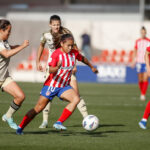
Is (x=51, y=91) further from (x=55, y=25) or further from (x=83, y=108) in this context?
(x=83, y=108)

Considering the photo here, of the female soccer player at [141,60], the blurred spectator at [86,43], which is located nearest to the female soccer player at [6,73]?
the female soccer player at [141,60]

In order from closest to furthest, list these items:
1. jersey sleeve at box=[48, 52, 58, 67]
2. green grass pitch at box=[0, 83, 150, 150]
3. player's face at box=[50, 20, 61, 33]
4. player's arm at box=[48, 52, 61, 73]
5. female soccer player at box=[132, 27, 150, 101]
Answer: green grass pitch at box=[0, 83, 150, 150] → player's arm at box=[48, 52, 61, 73] → jersey sleeve at box=[48, 52, 58, 67] → player's face at box=[50, 20, 61, 33] → female soccer player at box=[132, 27, 150, 101]

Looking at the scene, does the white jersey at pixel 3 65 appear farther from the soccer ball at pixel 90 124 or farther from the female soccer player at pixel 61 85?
the soccer ball at pixel 90 124

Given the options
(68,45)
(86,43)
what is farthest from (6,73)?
(86,43)

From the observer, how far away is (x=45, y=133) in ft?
29.8

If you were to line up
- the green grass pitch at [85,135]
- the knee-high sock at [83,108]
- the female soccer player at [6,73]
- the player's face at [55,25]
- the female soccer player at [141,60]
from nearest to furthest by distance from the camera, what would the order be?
the green grass pitch at [85,135], the female soccer player at [6,73], the player's face at [55,25], the knee-high sock at [83,108], the female soccer player at [141,60]

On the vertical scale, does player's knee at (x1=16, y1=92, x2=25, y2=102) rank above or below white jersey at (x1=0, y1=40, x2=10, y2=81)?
below

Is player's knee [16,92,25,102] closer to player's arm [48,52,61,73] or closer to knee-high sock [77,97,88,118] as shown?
player's arm [48,52,61,73]

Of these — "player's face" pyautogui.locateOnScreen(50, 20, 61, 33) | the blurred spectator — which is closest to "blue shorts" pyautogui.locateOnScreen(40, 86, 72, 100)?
"player's face" pyautogui.locateOnScreen(50, 20, 61, 33)

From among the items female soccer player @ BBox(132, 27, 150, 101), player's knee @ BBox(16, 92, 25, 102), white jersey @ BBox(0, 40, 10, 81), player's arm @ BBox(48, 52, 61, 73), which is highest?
player's arm @ BBox(48, 52, 61, 73)

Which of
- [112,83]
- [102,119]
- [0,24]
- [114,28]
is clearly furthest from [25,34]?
[0,24]

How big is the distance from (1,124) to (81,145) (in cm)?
283

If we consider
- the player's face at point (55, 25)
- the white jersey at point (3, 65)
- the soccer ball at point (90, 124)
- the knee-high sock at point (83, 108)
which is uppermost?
the player's face at point (55, 25)

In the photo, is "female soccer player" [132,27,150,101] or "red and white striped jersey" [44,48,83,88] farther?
"female soccer player" [132,27,150,101]
